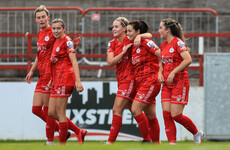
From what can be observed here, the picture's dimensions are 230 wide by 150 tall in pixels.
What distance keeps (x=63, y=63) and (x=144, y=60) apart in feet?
4.09

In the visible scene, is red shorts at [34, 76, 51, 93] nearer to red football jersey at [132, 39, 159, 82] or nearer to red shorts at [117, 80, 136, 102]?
red shorts at [117, 80, 136, 102]

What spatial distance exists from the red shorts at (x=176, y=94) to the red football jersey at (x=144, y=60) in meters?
0.38

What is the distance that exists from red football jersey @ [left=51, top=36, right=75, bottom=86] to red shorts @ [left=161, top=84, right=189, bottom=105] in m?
1.48

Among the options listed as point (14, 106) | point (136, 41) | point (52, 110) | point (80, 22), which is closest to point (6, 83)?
point (14, 106)

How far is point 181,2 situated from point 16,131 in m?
6.13

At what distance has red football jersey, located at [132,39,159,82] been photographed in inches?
337

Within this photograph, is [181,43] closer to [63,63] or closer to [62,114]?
[63,63]

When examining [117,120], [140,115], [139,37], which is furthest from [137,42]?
[117,120]

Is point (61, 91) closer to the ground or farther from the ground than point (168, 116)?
farther from the ground

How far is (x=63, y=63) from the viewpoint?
8.73 metres

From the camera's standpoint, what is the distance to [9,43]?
13.1m

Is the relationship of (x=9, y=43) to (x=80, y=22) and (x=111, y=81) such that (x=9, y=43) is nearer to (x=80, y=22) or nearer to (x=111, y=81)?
(x=80, y=22)

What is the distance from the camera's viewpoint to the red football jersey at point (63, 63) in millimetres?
8688

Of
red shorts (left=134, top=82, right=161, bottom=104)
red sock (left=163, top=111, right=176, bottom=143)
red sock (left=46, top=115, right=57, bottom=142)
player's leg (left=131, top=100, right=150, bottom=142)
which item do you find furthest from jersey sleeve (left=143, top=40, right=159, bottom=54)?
red sock (left=46, top=115, right=57, bottom=142)
